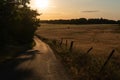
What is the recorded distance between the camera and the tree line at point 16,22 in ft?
90.3

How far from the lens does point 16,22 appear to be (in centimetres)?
3728

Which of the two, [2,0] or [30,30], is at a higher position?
[2,0]

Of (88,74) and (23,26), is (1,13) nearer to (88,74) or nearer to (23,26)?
(88,74)

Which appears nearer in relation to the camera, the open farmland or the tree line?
the tree line

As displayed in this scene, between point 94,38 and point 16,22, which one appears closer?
point 16,22

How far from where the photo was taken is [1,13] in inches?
1085

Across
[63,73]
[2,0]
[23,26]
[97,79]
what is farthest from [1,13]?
[23,26]

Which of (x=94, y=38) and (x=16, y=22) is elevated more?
(x=16, y=22)

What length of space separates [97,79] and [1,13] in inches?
615

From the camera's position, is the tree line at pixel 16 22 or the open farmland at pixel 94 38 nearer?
the tree line at pixel 16 22

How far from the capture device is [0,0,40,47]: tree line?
2753cm

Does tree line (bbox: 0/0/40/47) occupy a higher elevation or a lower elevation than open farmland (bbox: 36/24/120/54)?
higher

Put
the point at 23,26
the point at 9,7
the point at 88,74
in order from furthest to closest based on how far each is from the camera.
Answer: the point at 23,26
the point at 9,7
the point at 88,74

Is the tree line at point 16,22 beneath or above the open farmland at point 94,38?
above
